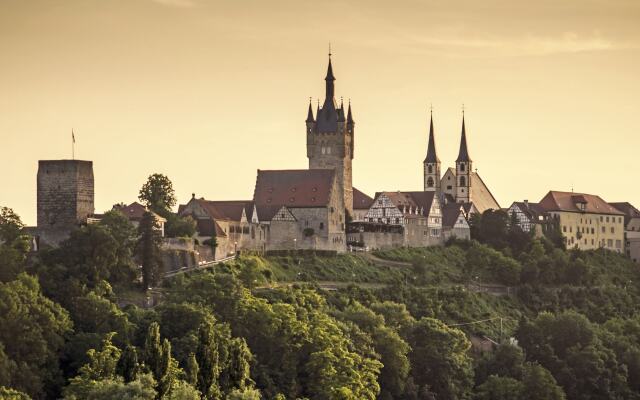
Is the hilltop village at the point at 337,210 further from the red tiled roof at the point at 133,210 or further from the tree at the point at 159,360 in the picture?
the tree at the point at 159,360

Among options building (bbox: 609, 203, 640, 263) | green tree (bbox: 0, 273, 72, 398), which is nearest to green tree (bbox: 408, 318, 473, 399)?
green tree (bbox: 0, 273, 72, 398)

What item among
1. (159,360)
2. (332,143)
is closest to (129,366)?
(159,360)

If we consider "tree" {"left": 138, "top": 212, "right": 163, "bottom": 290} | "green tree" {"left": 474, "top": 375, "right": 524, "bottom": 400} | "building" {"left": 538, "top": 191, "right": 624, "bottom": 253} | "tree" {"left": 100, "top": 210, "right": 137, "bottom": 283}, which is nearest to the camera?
"tree" {"left": 100, "top": 210, "right": 137, "bottom": 283}

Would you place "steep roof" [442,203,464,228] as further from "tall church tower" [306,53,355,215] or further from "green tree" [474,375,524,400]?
"green tree" [474,375,524,400]

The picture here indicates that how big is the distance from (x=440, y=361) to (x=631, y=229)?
67798 millimetres

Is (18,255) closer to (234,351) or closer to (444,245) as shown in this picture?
(234,351)

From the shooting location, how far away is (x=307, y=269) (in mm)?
123312

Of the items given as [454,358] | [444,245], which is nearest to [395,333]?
[454,358]

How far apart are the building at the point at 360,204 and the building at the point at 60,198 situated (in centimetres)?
4124

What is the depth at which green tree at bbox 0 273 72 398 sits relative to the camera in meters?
90.1

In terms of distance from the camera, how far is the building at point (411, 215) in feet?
471

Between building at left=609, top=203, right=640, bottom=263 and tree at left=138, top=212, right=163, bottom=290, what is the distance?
229ft

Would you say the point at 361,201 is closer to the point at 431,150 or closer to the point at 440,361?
the point at 431,150

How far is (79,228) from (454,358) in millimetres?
24899
